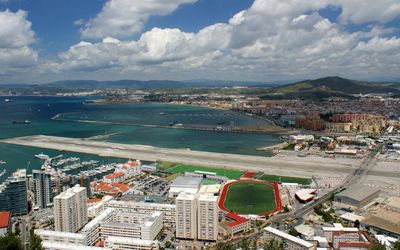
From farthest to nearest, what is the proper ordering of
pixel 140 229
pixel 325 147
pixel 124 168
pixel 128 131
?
pixel 128 131
pixel 325 147
pixel 124 168
pixel 140 229

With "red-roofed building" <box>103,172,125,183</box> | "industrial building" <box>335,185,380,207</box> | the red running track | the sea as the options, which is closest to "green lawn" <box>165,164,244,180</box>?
the red running track

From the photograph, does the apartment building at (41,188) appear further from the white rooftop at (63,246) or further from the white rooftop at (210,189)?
the white rooftop at (210,189)

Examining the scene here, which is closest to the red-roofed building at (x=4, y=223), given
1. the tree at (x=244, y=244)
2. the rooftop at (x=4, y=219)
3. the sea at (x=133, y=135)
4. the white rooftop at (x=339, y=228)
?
the rooftop at (x=4, y=219)

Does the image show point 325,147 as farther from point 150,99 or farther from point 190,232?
point 150,99

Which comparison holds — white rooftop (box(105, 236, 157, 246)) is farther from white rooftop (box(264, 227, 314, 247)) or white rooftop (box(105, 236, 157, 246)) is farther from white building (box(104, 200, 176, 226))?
white rooftop (box(264, 227, 314, 247))

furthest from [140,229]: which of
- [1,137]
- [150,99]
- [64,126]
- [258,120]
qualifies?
[150,99]
